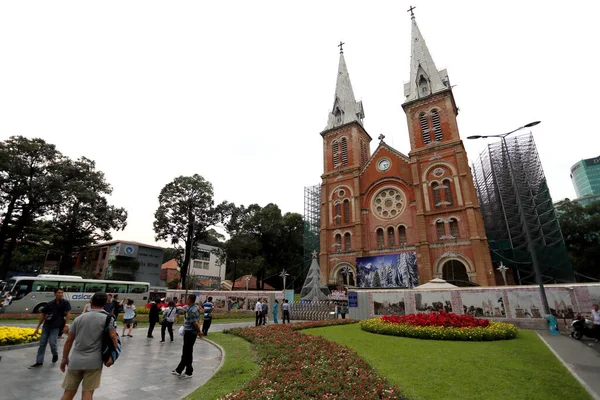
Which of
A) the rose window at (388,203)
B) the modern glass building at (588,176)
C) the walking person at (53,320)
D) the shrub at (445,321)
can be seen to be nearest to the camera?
the walking person at (53,320)

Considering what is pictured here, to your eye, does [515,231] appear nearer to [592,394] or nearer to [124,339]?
[592,394]

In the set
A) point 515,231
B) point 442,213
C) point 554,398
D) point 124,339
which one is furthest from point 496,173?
point 124,339

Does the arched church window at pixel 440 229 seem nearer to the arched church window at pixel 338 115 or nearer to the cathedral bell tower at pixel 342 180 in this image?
the cathedral bell tower at pixel 342 180

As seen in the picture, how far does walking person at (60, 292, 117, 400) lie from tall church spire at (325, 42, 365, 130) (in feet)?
136

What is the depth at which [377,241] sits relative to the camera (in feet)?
113

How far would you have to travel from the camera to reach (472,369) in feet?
22.7

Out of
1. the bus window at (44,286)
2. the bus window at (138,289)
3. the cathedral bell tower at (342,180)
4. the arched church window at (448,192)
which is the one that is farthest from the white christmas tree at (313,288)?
the bus window at (44,286)

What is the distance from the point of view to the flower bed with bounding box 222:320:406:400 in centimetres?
521

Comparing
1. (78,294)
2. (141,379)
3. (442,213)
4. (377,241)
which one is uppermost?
(442,213)

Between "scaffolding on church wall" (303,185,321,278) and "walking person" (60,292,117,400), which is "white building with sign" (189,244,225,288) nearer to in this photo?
"scaffolding on church wall" (303,185,321,278)

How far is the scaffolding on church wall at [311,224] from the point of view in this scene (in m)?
43.5

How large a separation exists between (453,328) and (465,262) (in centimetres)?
1920

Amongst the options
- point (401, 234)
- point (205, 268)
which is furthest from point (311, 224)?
point (205, 268)

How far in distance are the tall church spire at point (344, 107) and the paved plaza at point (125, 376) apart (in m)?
38.8
